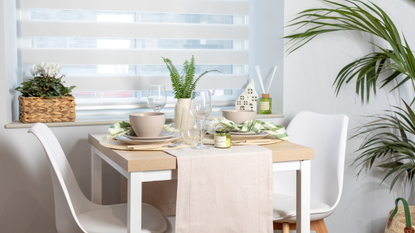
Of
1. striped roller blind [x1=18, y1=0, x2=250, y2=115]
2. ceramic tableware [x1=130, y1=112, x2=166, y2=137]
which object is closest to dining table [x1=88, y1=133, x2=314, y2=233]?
ceramic tableware [x1=130, y1=112, x2=166, y2=137]

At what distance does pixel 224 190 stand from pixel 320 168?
2.57ft

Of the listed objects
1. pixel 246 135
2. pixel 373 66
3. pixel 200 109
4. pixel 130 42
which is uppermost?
pixel 130 42

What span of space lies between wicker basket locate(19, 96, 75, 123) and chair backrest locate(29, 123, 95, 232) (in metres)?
0.36

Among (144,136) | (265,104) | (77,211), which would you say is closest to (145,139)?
(144,136)

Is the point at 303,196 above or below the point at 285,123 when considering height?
below

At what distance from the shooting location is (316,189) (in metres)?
1.99

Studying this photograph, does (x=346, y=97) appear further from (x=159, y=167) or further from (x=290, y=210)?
(x=159, y=167)

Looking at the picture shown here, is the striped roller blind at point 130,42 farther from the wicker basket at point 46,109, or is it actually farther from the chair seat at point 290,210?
the chair seat at point 290,210

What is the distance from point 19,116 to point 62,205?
719mm

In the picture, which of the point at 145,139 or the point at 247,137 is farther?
the point at 247,137

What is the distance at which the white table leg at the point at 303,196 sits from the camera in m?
1.52

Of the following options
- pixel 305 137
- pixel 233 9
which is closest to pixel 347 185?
pixel 305 137

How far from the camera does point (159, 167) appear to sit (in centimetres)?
132

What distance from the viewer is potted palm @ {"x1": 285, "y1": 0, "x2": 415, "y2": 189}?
88.6 inches
